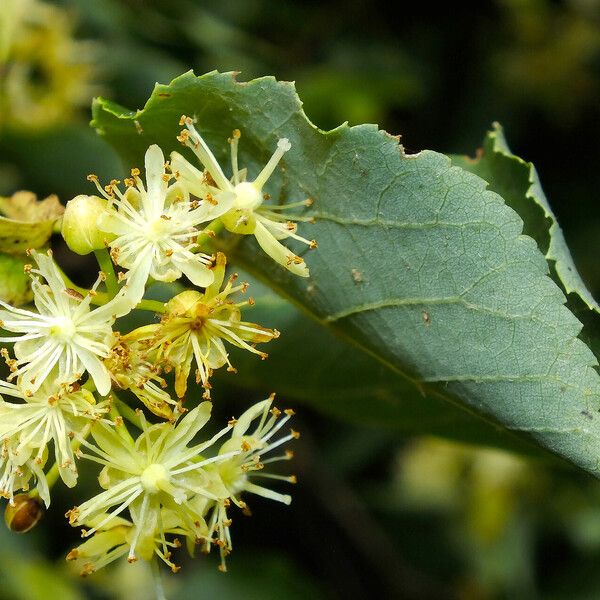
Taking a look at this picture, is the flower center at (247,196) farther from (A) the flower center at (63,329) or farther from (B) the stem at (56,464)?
(B) the stem at (56,464)

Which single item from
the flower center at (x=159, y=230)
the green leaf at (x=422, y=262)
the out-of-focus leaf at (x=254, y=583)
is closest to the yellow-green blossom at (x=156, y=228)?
the flower center at (x=159, y=230)

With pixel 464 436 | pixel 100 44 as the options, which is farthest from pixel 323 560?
pixel 100 44

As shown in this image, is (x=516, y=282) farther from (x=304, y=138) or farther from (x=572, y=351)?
(x=304, y=138)

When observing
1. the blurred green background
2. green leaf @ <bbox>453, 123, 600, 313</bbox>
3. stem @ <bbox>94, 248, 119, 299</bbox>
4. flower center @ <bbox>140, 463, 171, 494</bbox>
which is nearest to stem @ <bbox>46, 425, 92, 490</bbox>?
flower center @ <bbox>140, 463, 171, 494</bbox>

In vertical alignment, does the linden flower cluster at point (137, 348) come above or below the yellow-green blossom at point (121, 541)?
above

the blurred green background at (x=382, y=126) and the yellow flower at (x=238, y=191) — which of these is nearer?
the yellow flower at (x=238, y=191)

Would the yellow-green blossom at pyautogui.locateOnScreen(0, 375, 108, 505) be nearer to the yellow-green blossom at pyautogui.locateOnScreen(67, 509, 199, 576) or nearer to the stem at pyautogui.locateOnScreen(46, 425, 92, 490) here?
the stem at pyautogui.locateOnScreen(46, 425, 92, 490)
